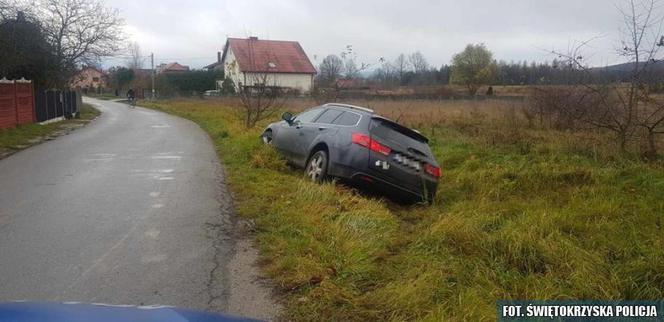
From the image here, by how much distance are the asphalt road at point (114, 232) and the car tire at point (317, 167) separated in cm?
154

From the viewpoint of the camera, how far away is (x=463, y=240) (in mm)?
5312

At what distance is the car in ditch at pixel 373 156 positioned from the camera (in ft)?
26.6

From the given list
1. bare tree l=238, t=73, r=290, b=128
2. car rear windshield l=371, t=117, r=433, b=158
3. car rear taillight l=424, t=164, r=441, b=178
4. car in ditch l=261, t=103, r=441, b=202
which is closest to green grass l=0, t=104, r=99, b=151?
bare tree l=238, t=73, r=290, b=128

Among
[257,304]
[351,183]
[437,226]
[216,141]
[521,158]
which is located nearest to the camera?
[257,304]

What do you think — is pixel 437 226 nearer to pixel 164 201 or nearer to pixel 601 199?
pixel 601 199

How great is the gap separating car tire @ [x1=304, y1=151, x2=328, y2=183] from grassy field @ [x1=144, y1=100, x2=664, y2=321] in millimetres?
352

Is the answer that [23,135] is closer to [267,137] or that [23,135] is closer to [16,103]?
[16,103]

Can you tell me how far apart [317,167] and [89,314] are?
6.59m

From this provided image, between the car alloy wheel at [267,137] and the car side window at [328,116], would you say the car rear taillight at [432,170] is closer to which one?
the car side window at [328,116]

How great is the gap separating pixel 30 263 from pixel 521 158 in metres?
9.77

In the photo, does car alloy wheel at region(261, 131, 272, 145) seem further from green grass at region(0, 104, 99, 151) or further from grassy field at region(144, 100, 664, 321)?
green grass at region(0, 104, 99, 151)

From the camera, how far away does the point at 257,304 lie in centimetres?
416

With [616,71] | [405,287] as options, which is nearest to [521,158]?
[616,71]

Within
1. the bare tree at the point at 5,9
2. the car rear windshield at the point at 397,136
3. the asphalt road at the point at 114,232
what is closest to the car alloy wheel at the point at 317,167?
the car rear windshield at the point at 397,136
